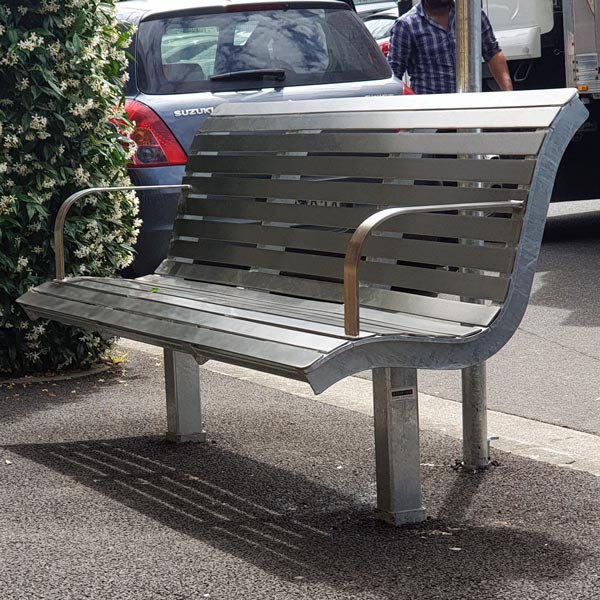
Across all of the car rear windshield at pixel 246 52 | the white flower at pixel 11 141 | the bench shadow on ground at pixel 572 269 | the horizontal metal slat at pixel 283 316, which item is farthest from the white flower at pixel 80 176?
the bench shadow on ground at pixel 572 269

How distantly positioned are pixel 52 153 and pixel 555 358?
8.16 feet

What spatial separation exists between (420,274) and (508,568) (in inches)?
39.1

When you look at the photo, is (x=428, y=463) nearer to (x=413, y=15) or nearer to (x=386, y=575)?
(x=386, y=575)

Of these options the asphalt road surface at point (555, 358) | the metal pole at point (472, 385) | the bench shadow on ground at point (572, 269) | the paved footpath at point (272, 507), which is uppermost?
the metal pole at point (472, 385)

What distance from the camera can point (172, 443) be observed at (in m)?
5.34

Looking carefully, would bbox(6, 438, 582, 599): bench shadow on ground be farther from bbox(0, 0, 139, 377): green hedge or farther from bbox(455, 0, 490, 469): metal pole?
bbox(0, 0, 139, 377): green hedge

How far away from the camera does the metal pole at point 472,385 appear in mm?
4824

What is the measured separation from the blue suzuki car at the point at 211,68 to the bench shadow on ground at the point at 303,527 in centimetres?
293

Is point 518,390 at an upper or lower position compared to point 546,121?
lower

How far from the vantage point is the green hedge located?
242 inches

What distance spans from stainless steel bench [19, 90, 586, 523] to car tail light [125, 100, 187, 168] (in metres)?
2.30

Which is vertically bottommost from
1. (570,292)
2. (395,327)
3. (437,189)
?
(570,292)

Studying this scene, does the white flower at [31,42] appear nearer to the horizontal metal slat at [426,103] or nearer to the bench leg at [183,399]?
the horizontal metal slat at [426,103]

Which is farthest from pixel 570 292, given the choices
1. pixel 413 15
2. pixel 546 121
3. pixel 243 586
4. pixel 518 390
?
pixel 243 586
